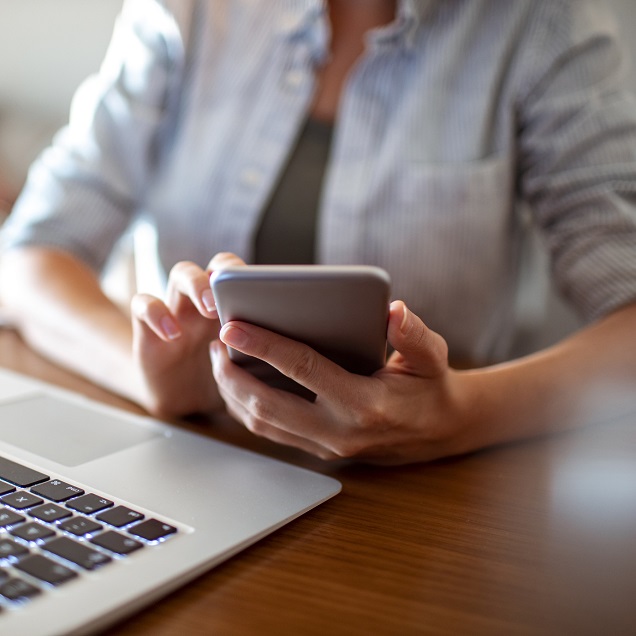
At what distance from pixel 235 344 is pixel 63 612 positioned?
15 cm

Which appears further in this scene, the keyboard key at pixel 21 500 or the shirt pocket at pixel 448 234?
the shirt pocket at pixel 448 234

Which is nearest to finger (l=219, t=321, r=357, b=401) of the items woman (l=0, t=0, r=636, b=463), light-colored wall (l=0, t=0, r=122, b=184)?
woman (l=0, t=0, r=636, b=463)

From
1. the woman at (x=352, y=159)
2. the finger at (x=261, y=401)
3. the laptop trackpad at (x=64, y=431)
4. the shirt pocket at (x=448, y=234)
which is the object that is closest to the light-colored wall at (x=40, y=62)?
the woman at (x=352, y=159)

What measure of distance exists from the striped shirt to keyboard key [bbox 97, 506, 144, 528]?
43 cm

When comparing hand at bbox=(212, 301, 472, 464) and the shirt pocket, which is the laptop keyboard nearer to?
hand at bbox=(212, 301, 472, 464)

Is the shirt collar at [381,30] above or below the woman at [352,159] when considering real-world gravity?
above

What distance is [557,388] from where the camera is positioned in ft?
1.63

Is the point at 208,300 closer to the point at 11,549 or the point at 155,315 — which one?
the point at 155,315

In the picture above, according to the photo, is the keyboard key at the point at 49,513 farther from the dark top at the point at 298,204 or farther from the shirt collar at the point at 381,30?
the shirt collar at the point at 381,30

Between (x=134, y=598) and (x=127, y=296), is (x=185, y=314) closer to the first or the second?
(x=134, y=598)

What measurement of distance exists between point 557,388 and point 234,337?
0.25 m

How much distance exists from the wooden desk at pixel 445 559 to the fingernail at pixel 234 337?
0.10m

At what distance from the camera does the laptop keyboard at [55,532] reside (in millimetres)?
269

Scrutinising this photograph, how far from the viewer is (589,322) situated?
0.63 m
